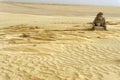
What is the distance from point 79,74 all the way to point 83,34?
18.5ft

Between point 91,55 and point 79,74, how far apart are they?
195cm

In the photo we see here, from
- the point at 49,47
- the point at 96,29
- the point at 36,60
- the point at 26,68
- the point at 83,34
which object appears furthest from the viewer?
the point at 96,29

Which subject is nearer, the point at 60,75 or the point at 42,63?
the point at 60,75

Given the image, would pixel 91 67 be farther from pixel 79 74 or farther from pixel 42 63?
pixel 42 63

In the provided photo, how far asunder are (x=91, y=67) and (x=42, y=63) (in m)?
1.29

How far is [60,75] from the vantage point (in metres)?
8.20

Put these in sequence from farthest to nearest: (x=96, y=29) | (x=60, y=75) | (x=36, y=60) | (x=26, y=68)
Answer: (x=96, y=29), (x=36, y=60), (x=26, y=68), (x=60, y=75)

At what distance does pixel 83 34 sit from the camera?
13.8 meters

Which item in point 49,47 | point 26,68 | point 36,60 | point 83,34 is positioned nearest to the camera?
point 26,68

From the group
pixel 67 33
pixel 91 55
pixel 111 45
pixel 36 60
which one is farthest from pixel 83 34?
pixel 36 60

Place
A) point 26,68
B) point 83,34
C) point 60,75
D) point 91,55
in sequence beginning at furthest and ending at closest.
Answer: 1. point 83,34
2. point 91,55
3. point 26,68
4. point 60,75

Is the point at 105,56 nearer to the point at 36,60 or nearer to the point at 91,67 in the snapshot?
the point at 91,67

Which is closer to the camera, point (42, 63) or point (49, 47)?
point (42, 63)

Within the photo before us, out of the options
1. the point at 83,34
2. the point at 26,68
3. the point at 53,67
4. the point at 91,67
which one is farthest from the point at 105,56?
the point at 83,34
